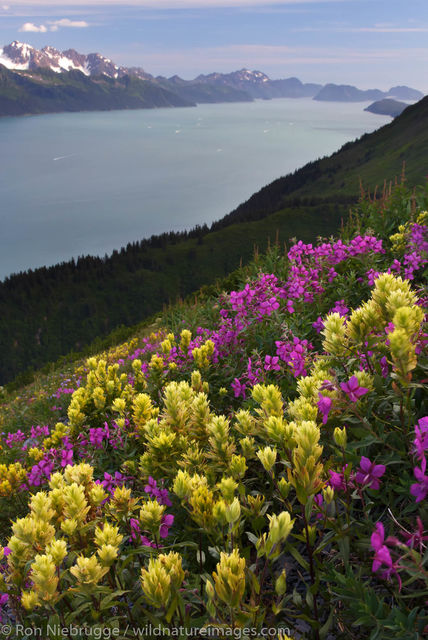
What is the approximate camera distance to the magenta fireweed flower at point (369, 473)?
2.08m

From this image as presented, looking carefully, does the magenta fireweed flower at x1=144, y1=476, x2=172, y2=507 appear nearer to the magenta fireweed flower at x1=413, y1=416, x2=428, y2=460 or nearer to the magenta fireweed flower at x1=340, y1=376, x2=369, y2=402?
the magenta fireweed flower at x1=340, y1=376, x2=369, y2=402

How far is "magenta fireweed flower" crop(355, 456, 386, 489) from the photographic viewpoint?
208 centimetres

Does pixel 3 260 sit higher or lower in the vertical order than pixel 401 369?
lower

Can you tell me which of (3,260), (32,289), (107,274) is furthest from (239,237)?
(3,260)

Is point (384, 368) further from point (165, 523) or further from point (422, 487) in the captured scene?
point (165, 523)

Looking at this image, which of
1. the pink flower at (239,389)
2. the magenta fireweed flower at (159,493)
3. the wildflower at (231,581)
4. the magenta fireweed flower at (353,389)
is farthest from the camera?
the pink flower at (239,389)

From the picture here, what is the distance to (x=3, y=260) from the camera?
618ft

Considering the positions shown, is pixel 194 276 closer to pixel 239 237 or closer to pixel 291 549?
pixel 239 237

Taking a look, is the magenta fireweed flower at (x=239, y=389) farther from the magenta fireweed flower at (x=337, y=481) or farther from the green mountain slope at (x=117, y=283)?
the green mountain slope at (x=117, y=283)

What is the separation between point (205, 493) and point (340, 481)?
2.27 ft

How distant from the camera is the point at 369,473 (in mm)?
2135

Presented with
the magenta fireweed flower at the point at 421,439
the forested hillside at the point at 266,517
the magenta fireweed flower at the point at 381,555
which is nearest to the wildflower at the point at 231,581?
the forested hillside at the point at 266,517

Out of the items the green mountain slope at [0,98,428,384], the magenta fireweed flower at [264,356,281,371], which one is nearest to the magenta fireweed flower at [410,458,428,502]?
the magenta fireweed flower at [264,356,281,371]

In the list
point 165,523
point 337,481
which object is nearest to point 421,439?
point 337,481
